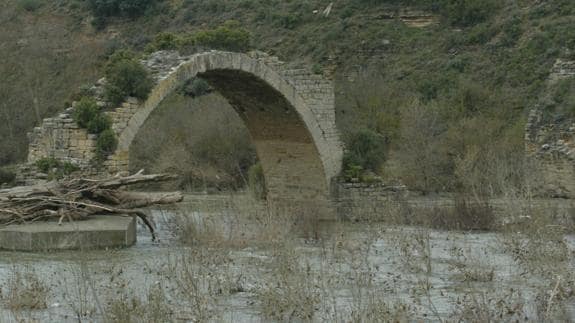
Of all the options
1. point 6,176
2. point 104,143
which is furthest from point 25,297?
point 6,176

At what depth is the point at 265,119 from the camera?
23281 mm

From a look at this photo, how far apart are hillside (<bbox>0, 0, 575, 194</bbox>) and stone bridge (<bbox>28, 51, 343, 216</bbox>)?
2.74 feet

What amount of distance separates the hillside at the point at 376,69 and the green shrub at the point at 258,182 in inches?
66.7

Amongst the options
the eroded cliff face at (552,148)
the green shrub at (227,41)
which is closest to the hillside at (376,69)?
the eroded cliff face at (552,148)

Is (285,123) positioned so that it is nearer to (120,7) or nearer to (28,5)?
(120,7)

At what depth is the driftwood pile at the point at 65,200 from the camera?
13945 millimetres

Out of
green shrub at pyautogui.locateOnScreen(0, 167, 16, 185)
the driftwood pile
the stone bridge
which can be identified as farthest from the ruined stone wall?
green shrub at pyautogui.locateOnScreen(0, 167, 16, 185)

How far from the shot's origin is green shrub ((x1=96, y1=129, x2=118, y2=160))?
55.8ft

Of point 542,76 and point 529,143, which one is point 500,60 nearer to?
point 542,76

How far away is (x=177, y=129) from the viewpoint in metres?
32.0

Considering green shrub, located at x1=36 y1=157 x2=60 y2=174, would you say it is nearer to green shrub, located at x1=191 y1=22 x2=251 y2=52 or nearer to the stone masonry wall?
green shrub, located at x1=191 y1=22 x2=251 y2=52

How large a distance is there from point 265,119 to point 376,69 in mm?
15928

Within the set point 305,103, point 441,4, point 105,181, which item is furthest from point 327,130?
point 441,4

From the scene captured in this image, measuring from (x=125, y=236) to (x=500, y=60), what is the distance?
81.9ft
